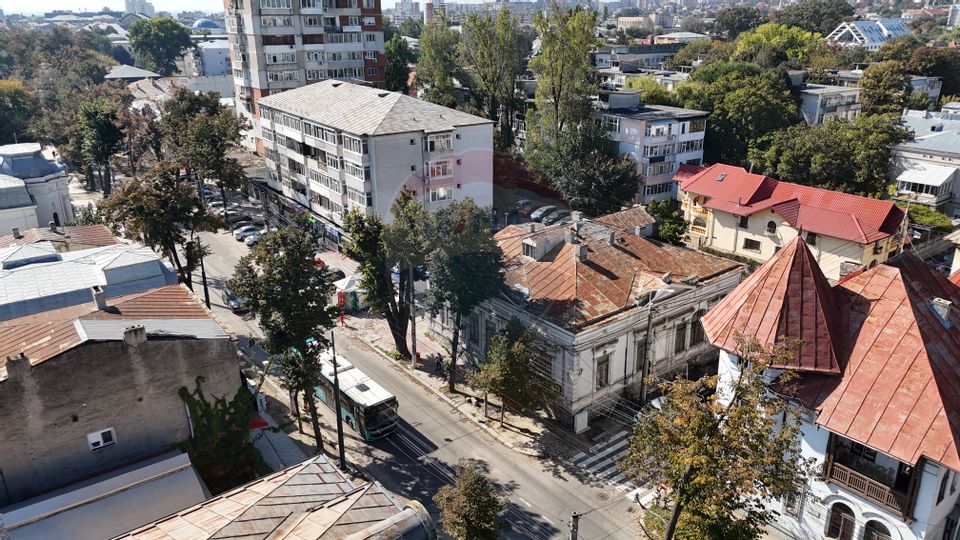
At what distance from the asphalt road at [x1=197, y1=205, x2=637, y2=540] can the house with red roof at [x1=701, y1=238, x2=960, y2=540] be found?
8.39 metres

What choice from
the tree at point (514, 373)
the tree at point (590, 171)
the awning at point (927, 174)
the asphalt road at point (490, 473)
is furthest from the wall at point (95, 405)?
the awning at point (927, 174)

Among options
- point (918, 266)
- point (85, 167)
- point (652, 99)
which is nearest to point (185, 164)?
point (85, 167)

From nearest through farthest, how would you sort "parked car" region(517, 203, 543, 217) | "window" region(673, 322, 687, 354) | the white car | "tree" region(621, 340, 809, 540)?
"tree" region(621, 340, 809, 540) → "window" region(673, 322, 687, 354) → the white car → "parked car" region(517, 203, 543, 217)

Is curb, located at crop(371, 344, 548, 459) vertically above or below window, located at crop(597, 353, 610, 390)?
below

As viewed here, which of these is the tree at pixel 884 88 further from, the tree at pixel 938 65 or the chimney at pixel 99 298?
the chimney at pixel 99 298

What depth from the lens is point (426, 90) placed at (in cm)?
9862

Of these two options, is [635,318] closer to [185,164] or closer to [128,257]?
[128,257]

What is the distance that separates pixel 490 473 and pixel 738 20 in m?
190

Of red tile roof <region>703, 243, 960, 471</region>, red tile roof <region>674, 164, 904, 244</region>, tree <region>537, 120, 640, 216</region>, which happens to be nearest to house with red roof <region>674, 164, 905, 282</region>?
red tile roof <region>674, 164, 904, 244</region>

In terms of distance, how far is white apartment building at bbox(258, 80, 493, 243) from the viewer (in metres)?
60.8

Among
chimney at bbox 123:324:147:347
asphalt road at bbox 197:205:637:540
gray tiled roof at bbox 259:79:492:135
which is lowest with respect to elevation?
asphalt road at bbox 197:205:637:540

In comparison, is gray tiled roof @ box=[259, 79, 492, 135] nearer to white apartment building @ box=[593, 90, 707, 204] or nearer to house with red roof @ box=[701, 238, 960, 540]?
white apartment building @ box=[593, 90, 707, 204]

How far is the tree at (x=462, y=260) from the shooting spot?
38719 mm

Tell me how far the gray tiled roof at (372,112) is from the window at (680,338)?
31.4m
